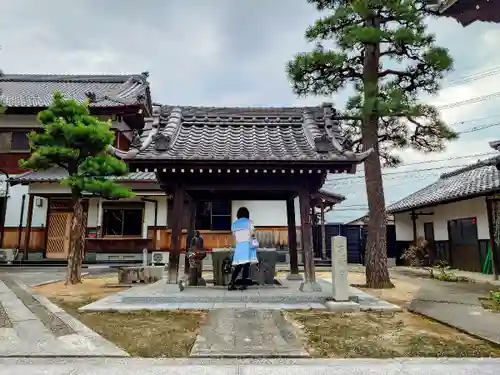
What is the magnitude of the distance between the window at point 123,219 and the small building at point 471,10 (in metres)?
17.0

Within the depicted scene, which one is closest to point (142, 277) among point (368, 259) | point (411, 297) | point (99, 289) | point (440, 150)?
point (99, 289)

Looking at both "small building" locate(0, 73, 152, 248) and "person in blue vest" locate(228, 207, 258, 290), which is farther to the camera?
"small building" locate(0, 73, 152, 248)

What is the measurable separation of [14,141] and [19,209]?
3.47 metres

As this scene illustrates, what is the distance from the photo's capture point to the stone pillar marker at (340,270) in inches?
267

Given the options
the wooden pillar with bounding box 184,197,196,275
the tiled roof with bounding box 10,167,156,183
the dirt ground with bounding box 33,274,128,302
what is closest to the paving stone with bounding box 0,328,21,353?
the dirt ground with bounding box 33,274,128,302

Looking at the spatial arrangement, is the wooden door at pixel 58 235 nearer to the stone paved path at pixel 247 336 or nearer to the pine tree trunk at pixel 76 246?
the pine tree trunk at pixel 76 246

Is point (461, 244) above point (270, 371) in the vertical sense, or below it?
above

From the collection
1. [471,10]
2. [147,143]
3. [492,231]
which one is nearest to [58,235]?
[147,143]

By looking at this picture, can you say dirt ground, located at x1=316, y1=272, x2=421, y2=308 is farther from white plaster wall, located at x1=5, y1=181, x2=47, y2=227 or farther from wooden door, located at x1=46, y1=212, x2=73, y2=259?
white plaster wall, located at x1=5, y1=181, x2=47, y2=227

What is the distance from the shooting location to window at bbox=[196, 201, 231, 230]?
1803cm

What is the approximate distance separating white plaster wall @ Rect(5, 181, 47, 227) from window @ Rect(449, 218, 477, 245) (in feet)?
60.6

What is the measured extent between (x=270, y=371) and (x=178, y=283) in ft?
14.5

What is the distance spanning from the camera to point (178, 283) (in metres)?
7.75

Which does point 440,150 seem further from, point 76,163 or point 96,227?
point 96,227
